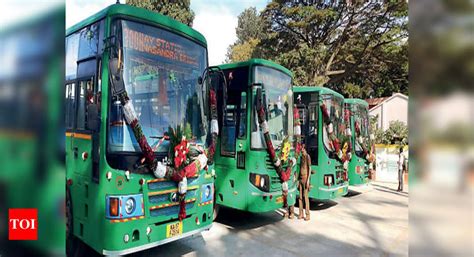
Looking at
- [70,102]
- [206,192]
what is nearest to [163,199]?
[206,192]

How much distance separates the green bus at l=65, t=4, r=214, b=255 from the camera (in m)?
3.62

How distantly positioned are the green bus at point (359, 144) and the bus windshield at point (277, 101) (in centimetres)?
361

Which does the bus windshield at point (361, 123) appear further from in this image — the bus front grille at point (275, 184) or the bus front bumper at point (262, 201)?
the bus front bumper at point (262, 201)

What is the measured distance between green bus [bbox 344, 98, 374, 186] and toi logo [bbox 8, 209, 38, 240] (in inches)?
361

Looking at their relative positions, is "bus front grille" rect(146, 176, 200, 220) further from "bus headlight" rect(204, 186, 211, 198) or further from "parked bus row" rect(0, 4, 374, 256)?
"bus headlight" rect(204, 186, 211, 198)

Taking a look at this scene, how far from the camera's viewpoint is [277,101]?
6496mm

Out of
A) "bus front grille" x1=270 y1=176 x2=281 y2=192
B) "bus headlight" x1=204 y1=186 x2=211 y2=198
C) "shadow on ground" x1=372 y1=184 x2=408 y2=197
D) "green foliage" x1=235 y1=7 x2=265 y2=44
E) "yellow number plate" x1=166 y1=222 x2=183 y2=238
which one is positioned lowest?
"shadow on ground" x1=372 y1=184 x2=408 y2=197

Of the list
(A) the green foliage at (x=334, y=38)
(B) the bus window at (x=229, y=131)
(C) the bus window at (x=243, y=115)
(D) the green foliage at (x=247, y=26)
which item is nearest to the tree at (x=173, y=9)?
(A) the green foliage at (x=334, y=38)

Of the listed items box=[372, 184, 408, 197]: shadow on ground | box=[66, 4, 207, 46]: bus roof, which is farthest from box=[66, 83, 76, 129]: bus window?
box=[372, 184, 408, 197]: shadow on ground

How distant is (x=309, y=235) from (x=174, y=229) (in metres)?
3.02

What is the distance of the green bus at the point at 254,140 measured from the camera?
19.7 ft

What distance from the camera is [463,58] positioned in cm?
111

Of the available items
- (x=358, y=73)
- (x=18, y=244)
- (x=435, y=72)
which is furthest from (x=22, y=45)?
(x=358, y=73)

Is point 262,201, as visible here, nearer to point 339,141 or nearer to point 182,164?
point 182,164
